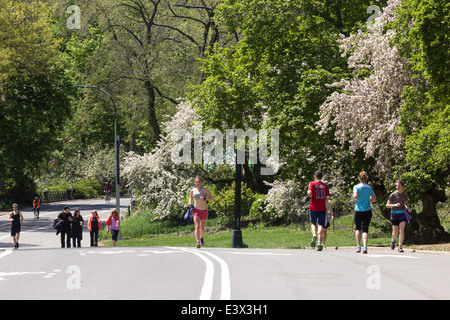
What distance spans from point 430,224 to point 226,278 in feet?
49.4

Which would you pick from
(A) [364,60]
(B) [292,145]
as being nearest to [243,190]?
(B) [292,145]

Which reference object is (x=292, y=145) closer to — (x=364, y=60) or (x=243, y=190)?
(x=364, y=60)

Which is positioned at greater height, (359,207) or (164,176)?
(164,176)

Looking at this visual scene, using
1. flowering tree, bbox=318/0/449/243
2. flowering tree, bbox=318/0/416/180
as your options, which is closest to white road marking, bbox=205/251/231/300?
flowering tree, bbox=318/0/449/243

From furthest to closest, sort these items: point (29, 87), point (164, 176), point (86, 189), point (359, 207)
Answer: point (86, 189) < point (29, 87) < point (164, 176) < point (359, 207)

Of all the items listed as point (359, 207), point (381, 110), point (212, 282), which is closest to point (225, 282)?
point (212, 282)

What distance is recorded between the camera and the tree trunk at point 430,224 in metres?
23.8

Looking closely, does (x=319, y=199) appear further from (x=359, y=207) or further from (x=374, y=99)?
(x=374, y=99)

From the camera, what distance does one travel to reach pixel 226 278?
10.7 metres

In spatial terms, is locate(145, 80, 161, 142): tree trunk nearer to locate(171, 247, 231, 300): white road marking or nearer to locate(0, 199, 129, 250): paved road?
locate(0, 199, 129, 250): paved road

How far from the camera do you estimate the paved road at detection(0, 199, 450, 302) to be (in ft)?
30.2

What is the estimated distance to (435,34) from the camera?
1647cm

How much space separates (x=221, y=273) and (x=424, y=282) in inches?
124

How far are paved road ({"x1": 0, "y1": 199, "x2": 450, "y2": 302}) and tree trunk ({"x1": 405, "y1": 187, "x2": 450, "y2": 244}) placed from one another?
1005 centimetres
